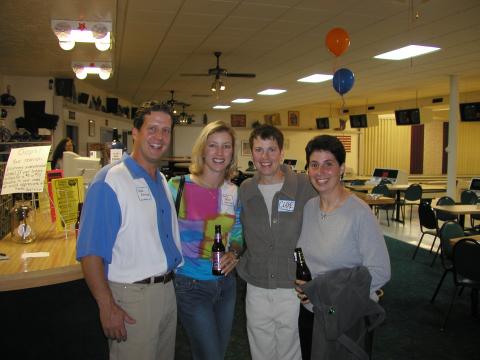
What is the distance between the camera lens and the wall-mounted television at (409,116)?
472 inches

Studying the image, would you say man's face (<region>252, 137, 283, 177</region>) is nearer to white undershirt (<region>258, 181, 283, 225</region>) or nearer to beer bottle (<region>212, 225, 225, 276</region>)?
white undershirt (<region>258, 181, 283, 225</region>)

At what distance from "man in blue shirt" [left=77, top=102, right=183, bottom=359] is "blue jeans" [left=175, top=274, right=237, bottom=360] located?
12cm

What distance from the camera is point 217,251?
205 centimetres

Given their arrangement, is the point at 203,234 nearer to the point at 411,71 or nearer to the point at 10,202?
the point at 10,202

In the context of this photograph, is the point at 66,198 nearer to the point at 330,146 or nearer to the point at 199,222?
the point at 199,222

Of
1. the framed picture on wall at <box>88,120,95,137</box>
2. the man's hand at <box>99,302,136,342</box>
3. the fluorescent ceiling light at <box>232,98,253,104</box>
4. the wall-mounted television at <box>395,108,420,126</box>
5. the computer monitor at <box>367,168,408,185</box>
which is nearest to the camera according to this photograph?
the man's hand at <box>99,302,136,342</box>

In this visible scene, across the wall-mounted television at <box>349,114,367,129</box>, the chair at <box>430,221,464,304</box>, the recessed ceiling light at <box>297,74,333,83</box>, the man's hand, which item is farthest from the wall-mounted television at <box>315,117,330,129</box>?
the man's hand

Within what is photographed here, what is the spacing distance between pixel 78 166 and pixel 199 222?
2407mm

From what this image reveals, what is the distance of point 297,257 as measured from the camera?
2.06m

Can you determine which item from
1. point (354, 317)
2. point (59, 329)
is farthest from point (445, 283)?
point (59, 329)

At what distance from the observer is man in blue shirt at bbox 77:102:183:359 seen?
5.42 ft

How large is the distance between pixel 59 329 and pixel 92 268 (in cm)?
107

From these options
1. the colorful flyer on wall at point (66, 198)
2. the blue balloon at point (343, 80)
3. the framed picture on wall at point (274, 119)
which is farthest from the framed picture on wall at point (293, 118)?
the colorful flyer on wall at point (66, 198)

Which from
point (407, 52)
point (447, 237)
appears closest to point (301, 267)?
point (447, 237)
